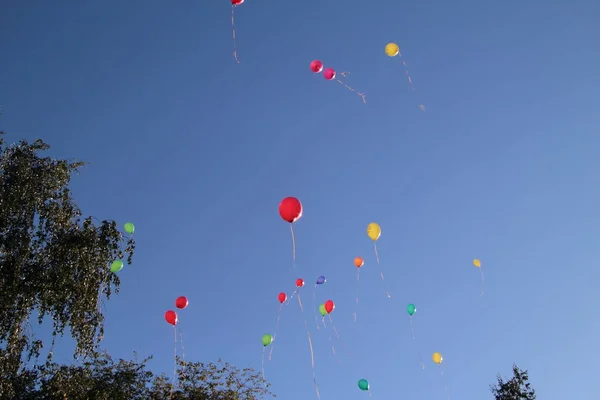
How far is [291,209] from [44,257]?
14.0 feet

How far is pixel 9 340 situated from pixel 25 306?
521mm

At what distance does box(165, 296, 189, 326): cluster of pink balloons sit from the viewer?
8805 mm

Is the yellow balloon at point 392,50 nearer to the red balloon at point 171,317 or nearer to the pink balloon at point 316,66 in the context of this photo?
the pink balloon at point 316,66

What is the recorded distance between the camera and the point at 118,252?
8.20 m

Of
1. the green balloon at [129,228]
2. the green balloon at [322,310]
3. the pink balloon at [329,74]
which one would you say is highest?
the pink balloon at [329,74]

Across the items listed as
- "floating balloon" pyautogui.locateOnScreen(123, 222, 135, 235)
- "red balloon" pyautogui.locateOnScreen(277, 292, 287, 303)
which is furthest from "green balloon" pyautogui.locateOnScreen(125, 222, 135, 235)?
"red balloon" pyautogui.locateOnScreen(277, 292, 287, 303)

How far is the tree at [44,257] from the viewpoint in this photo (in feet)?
23.0

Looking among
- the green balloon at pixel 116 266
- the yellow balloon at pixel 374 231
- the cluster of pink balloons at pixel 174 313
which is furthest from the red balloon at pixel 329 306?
the green balloon at pixel 116 266

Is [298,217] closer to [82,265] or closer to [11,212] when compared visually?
[82,265]

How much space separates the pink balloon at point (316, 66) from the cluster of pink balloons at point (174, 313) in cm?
490

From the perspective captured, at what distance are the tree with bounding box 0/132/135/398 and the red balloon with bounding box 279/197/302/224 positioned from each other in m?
3.57

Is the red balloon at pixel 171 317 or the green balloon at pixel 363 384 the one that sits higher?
the red balloon at pixel 171 317

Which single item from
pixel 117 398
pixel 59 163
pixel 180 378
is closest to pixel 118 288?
pixel 59 163

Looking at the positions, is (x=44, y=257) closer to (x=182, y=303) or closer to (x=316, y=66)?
(x=182, y=303)
